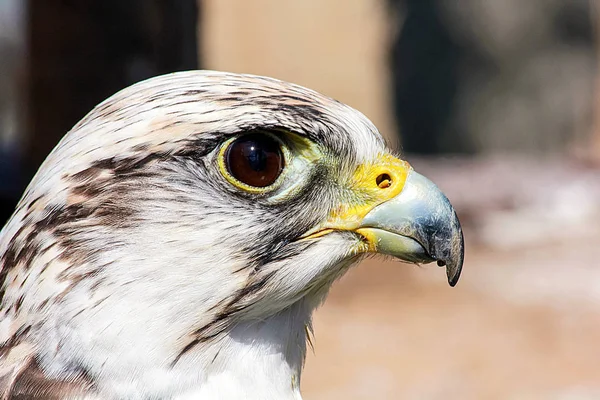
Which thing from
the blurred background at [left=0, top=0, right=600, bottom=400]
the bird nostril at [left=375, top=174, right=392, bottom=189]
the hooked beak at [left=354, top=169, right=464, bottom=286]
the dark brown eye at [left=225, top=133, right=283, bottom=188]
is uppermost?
the dark brown eye at [left=225, top=133, right=283, bottom=188]

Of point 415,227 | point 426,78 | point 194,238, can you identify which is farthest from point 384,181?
point 426,78

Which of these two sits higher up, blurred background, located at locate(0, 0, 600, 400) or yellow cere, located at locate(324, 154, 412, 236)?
yellow cere, located at locate(324, 154, 412, 236)

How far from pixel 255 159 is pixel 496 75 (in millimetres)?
12022

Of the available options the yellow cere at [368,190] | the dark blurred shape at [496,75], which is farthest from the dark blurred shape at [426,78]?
the yellow cere at [368,190]

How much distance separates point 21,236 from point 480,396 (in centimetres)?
350

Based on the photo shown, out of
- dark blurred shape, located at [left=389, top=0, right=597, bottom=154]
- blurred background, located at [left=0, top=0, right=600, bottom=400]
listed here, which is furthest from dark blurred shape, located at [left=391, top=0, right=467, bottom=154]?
blurred background, located at [left=0, top=0, right=600, bottom=400]

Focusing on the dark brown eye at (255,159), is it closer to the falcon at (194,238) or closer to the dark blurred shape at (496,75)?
the falcon at (194,238)

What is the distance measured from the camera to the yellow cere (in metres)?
2.12

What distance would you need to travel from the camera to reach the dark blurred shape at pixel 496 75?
1323 cm

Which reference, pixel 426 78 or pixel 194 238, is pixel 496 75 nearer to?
pixel 426 78

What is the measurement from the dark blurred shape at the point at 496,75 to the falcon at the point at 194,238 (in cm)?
1115

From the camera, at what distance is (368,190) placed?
85.3 inches

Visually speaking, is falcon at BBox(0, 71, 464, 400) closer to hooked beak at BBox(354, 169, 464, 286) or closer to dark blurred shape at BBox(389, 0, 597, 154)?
hooked beak at BBox(354, 169, 464, 286)

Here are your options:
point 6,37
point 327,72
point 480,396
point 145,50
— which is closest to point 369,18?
point 327,72
